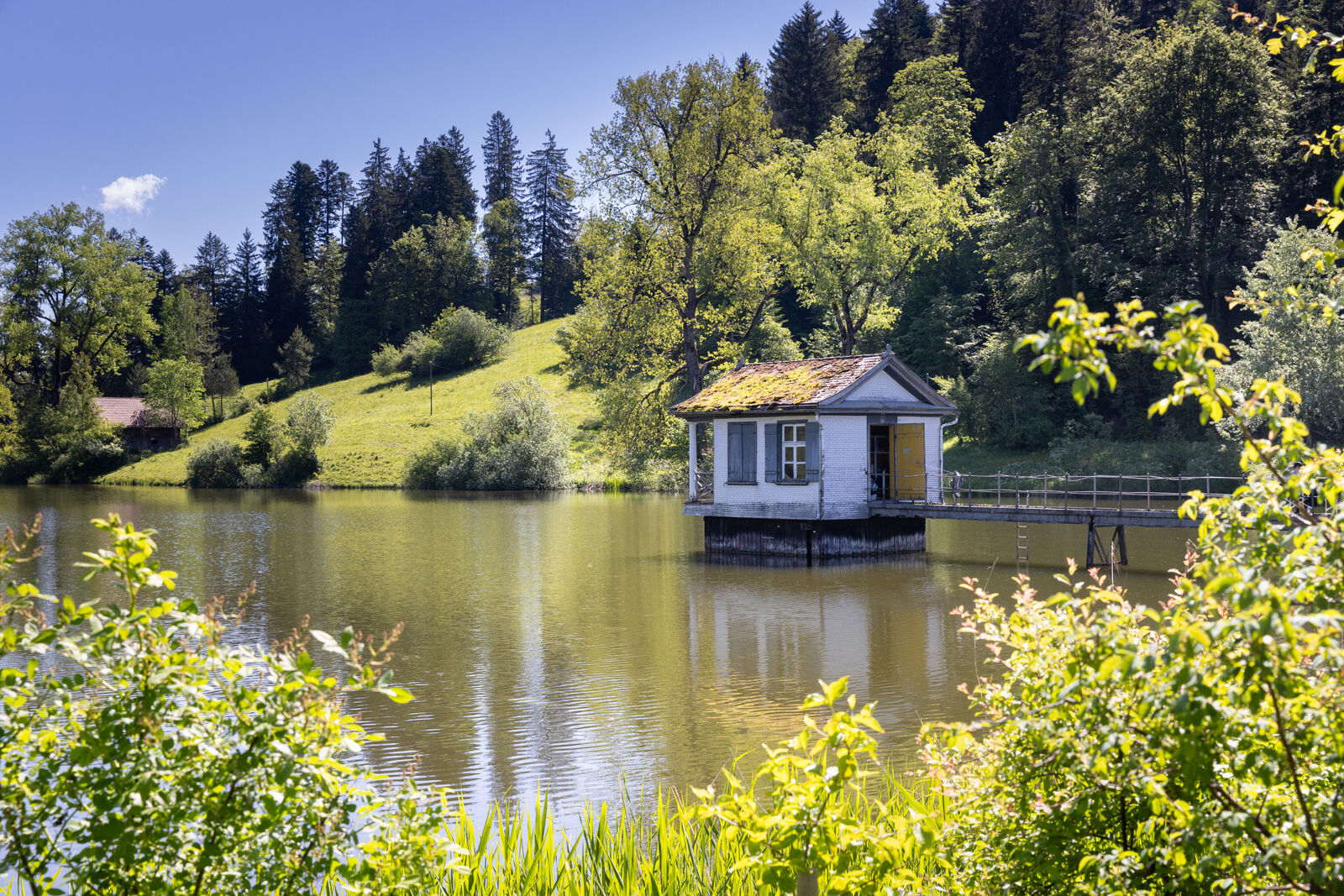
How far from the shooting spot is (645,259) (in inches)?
1378

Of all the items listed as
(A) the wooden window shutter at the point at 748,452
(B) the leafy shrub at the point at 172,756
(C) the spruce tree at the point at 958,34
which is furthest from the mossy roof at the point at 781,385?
(C) the spruce tree at the point at 958,34

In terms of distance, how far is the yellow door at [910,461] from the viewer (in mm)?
24484

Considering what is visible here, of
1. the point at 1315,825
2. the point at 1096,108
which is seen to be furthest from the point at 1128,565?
the point at 1096,108

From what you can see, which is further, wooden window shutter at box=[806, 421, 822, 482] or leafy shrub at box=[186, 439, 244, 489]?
leafy shrub at box=[186, 439, 244, 489]

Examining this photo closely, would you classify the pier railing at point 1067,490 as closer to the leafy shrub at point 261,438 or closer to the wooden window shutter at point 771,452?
the wooden window shutter at point 771,452

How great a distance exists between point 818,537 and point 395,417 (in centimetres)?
4870

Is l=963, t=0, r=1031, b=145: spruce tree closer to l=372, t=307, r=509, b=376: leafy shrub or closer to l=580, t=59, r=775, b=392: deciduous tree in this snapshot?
l=580, t=59, r=775, b=392: deciduous tree

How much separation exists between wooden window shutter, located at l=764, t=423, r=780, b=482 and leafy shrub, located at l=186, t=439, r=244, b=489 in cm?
4353

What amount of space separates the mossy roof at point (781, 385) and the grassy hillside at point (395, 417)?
92.8 feet

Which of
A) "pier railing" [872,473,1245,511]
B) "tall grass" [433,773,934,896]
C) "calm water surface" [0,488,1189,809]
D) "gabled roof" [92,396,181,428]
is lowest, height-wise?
"calm water surface" [0,488,1189,809]

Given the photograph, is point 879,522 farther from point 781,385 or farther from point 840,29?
point 840,29

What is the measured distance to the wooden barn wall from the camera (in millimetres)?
23812

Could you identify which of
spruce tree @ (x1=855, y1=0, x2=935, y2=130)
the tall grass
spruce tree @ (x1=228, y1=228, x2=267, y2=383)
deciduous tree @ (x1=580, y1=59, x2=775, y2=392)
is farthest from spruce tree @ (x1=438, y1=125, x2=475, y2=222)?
the tall grass

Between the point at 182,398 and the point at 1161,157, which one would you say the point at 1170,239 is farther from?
the point at 182,398
